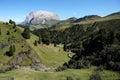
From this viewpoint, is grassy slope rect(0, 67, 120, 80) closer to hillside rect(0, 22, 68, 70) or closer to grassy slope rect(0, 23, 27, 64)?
hillside rect(0, 22, 68, 70)

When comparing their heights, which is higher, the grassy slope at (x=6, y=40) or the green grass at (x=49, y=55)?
the grassy slope at (x=6, y=40)

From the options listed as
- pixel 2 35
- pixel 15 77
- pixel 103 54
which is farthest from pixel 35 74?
pixel 2 35

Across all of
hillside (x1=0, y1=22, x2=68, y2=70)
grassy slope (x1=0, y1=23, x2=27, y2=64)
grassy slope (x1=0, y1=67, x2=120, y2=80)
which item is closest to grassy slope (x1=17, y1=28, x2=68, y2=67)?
hillside (x1=0, y1=22, x2=68, y2=70)

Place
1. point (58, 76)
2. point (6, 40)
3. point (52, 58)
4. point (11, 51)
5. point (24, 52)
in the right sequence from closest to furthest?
point (58, 76), point (11, 51), point (24, 52), point (6, 40), point (52, 58)

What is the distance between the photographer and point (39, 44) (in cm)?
13738

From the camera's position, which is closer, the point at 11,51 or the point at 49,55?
the point at 11,51

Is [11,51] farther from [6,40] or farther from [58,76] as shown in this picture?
[58,76]

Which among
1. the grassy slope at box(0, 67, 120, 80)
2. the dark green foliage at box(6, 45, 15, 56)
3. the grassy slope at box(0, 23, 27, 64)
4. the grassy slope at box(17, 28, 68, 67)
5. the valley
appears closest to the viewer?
the grassy slope at box(0, 67, 120, 80)

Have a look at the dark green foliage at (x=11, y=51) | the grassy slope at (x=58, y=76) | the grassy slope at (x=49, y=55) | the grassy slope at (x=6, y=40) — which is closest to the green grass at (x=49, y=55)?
the grassy slope at (x=49, y=55)

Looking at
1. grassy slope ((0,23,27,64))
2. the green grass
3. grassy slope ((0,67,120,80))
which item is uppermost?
grassy slope ((0,23,27,64))

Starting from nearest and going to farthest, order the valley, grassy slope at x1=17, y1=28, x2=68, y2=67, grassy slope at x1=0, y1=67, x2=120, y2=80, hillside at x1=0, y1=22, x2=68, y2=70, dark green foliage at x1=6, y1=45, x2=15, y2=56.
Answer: grassy slope at x1=0, y1=67, x2=120, y2=80, the valley, hillside at x1=0, y1=22, x2=68, y2=70, dark green foliage at x1=6, y1=45, x2=15, y2=56, grassy slope at x1=17, y1=28, x2=68, y2=67

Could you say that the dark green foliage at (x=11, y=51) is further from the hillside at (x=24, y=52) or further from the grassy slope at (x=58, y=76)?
the grassy slope at (x=58, y=76)

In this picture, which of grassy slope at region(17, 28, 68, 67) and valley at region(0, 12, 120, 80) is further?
grassy slope at region(17, 28, 68, 67)

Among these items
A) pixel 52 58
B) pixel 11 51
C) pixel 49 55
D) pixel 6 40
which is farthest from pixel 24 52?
pixel 52 58
